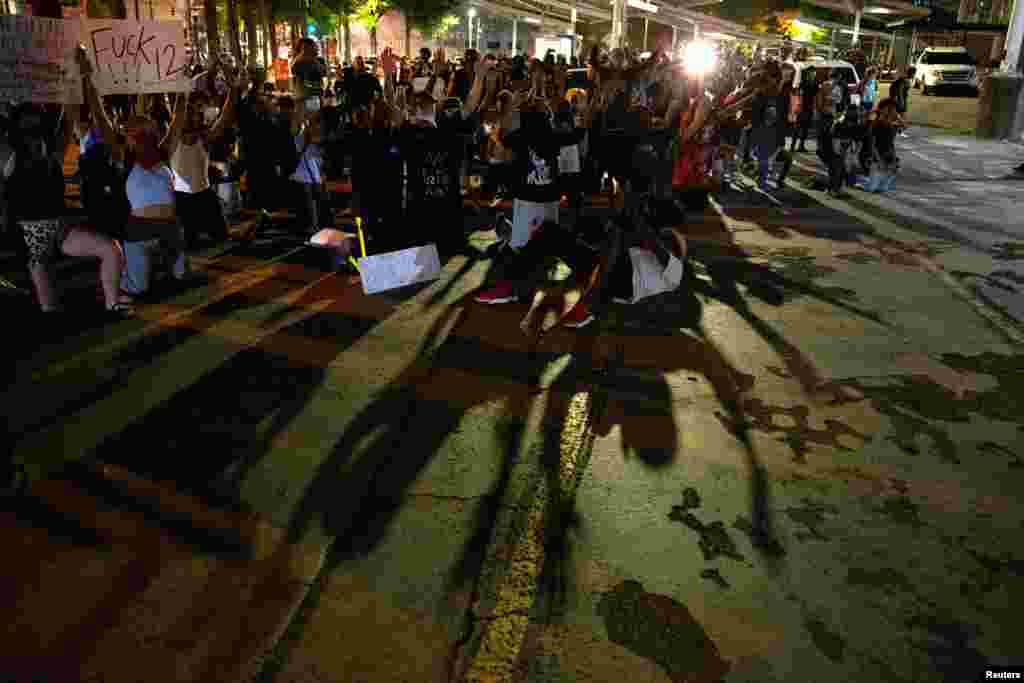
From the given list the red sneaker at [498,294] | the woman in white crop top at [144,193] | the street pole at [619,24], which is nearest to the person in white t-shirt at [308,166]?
the woman in white crop top at [144,193]

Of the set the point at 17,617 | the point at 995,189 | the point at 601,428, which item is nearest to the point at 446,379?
the point at 601,428

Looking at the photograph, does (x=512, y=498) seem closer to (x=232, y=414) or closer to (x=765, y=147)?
(x=232, y=414)

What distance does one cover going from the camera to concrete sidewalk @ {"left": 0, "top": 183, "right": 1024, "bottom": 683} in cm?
318

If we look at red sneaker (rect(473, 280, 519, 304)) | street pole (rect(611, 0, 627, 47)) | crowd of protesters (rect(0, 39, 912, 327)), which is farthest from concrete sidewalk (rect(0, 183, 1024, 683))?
street pole (rect(611, 0, 627, 47))

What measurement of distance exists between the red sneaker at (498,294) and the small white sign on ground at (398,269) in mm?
972

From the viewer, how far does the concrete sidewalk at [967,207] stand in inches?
348

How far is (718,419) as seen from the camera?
527 cm

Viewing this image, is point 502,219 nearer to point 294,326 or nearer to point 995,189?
point 294,326

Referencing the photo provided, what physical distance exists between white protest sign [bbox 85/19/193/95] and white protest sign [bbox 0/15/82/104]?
0.68 feet

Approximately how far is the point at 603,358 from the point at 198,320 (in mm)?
3728

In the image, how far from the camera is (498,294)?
297 inches

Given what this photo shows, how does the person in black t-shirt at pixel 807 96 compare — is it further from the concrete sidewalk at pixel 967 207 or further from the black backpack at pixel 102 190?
the black backpack at pixel 102 190

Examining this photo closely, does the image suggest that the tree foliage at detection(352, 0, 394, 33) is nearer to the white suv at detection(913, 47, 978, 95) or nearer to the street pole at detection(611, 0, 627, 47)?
the street pole at detection(611, 0, 627, 47)

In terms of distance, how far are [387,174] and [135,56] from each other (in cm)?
266
